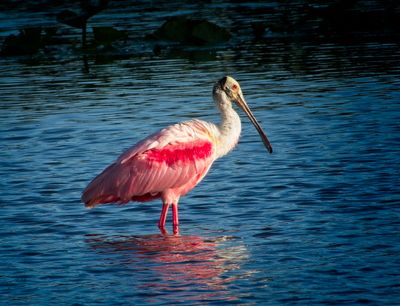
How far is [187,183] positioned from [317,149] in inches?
127

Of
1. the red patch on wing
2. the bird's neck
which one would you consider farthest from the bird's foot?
the bird's neck

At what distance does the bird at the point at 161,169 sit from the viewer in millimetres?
10102

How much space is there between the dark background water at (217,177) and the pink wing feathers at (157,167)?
325mm

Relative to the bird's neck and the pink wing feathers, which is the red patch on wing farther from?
the bird's neck

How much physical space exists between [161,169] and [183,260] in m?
1.53

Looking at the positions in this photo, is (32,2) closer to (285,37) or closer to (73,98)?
(285,37)

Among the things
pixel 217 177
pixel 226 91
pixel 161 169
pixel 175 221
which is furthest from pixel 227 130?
pixel 217 177

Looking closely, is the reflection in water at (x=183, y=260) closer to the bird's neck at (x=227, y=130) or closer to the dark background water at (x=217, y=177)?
the dark background water at (x=217, y=177)

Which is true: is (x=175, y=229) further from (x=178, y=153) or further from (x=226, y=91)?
(x=226, y=91)

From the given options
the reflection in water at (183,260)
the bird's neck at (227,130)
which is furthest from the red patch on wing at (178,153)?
the reflection in water at (183,260)

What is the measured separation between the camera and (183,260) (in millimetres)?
8914

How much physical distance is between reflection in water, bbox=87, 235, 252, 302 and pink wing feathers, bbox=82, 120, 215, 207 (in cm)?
49

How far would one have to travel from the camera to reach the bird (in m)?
10.1

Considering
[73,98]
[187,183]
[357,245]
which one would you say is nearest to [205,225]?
[187,183]
